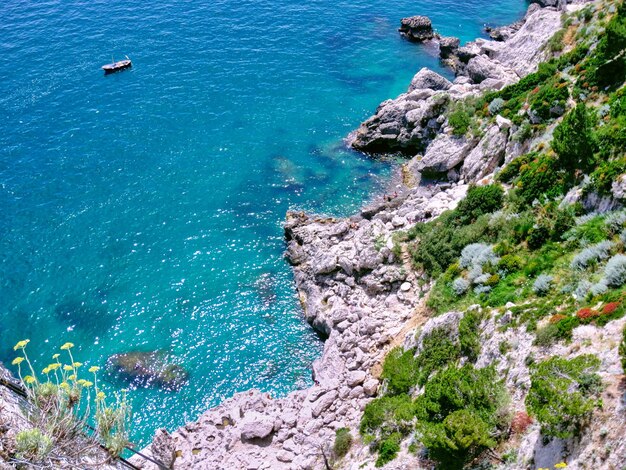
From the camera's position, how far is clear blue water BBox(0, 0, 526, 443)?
47469 millimetres

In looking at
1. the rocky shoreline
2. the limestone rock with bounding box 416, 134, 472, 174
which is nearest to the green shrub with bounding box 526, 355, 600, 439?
the rocky shoreline

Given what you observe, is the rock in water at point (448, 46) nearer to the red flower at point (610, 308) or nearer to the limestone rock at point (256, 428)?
the limestone rock at point (256, 428)

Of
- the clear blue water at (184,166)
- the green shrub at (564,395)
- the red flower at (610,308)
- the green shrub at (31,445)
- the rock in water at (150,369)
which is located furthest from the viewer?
the clear blue water at (184,166)

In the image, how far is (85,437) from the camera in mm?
20703

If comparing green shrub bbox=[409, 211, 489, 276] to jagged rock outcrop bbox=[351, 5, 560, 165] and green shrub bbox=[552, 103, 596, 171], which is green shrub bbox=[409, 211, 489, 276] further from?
jagged rock outcrop bbox=[351, 5, 560, 165]

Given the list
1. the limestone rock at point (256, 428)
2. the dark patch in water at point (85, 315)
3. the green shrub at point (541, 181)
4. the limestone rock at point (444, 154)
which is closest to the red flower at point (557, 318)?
the green shrub at point (541, 181)

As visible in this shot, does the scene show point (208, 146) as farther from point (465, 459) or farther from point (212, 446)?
point (465, 459)

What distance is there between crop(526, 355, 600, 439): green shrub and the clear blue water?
81.1ft

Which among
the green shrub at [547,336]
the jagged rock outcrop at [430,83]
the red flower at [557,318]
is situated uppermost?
the jagged rock outcrop at [430,83]

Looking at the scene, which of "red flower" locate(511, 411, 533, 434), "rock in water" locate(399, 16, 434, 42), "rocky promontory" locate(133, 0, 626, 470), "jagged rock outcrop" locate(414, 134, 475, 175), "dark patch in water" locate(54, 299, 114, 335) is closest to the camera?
"red flower" locate(511, 411, 533, 434)

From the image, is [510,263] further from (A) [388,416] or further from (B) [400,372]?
(A) [388,416]

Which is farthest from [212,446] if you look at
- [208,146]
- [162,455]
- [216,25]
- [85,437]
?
[216,25]

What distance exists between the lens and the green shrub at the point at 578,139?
34.9 meters

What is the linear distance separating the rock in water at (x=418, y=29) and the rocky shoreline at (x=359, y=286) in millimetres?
23044
